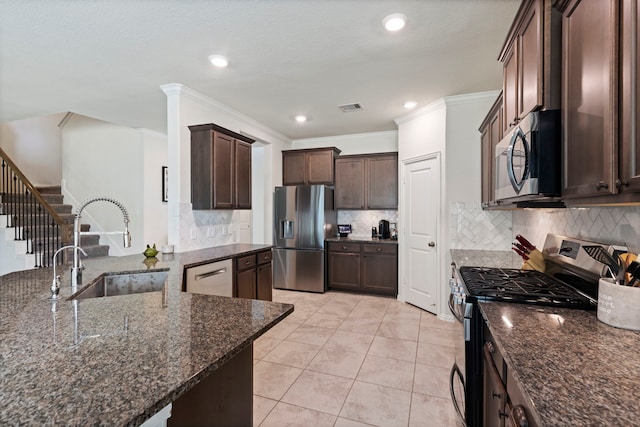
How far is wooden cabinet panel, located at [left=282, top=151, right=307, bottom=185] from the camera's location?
5387 mm

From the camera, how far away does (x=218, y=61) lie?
2.73 meters

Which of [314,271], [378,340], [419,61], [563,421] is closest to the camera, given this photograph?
[563,421]

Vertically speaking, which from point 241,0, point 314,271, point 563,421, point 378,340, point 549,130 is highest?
point 241,0

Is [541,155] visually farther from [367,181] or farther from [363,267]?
[367,181]

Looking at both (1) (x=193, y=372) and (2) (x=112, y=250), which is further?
(2) (x=112, y=250)

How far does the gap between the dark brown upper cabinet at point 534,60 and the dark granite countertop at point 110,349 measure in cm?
150

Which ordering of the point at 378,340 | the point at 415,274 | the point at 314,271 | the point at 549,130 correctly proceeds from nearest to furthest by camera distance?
the point at 549,130 < the point at 378,340 < the point at 415,274 < the point at 314,271

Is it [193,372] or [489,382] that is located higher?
[193,372]

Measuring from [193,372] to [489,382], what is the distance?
1.27 metres

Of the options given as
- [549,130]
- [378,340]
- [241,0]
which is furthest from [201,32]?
[378,340]

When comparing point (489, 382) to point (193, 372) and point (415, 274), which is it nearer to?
point (193, 372)

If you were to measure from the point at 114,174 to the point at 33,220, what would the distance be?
4.28 ft

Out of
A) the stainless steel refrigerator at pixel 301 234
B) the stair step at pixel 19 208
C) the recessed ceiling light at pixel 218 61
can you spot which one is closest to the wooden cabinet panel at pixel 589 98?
the recessed ceiling light at pixel 218 61

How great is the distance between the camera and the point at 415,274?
4.18 meters
